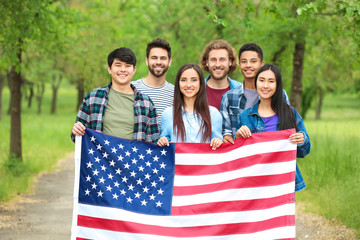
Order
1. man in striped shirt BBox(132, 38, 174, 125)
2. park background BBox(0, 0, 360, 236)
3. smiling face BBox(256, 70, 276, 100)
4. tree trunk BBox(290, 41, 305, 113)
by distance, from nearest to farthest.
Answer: smiling face BBox(256, 70, 276, 100) → man in striped shirt BBox(132, 38, 174, 125) → park background BBox(0, 0, 360, 236) → tree trunk BBox(290, 41, 305, 113)

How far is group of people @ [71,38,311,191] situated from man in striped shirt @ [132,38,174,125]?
1.72ft

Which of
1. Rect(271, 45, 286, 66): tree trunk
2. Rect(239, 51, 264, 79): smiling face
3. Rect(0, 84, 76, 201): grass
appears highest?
Rect(271, 45, 286, 66): tree trunk

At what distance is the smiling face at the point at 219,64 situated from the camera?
6.06 m

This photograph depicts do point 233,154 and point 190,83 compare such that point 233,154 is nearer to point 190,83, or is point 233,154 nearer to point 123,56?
point 190,83

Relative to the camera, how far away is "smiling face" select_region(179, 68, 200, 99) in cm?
549

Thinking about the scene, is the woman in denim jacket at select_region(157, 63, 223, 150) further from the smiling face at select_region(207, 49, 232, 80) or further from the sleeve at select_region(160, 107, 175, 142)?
the smiling face at select_region(207, 49, 232, 80)

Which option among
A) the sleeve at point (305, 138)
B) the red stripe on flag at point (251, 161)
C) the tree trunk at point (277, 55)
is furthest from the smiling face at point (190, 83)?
the tree trunk at point (277, 55)

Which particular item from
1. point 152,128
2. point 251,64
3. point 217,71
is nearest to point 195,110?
point 152,128

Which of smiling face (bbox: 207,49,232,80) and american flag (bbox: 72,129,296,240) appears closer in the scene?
american flag (bbox: 72,129,296,240)

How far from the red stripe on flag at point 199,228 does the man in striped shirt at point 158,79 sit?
5.02ft

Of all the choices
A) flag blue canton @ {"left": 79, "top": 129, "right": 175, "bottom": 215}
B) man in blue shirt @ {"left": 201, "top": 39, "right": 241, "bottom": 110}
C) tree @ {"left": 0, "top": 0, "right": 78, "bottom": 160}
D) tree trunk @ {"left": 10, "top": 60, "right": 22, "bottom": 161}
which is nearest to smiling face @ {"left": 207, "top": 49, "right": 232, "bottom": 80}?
man in blue shirt @ {"left": 201, "top": 39, "right": 241, "bottom": 110}

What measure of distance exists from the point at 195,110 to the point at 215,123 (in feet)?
0.81

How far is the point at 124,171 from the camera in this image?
559 centimetres

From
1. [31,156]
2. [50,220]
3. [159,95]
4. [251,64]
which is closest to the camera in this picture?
[251,64]
